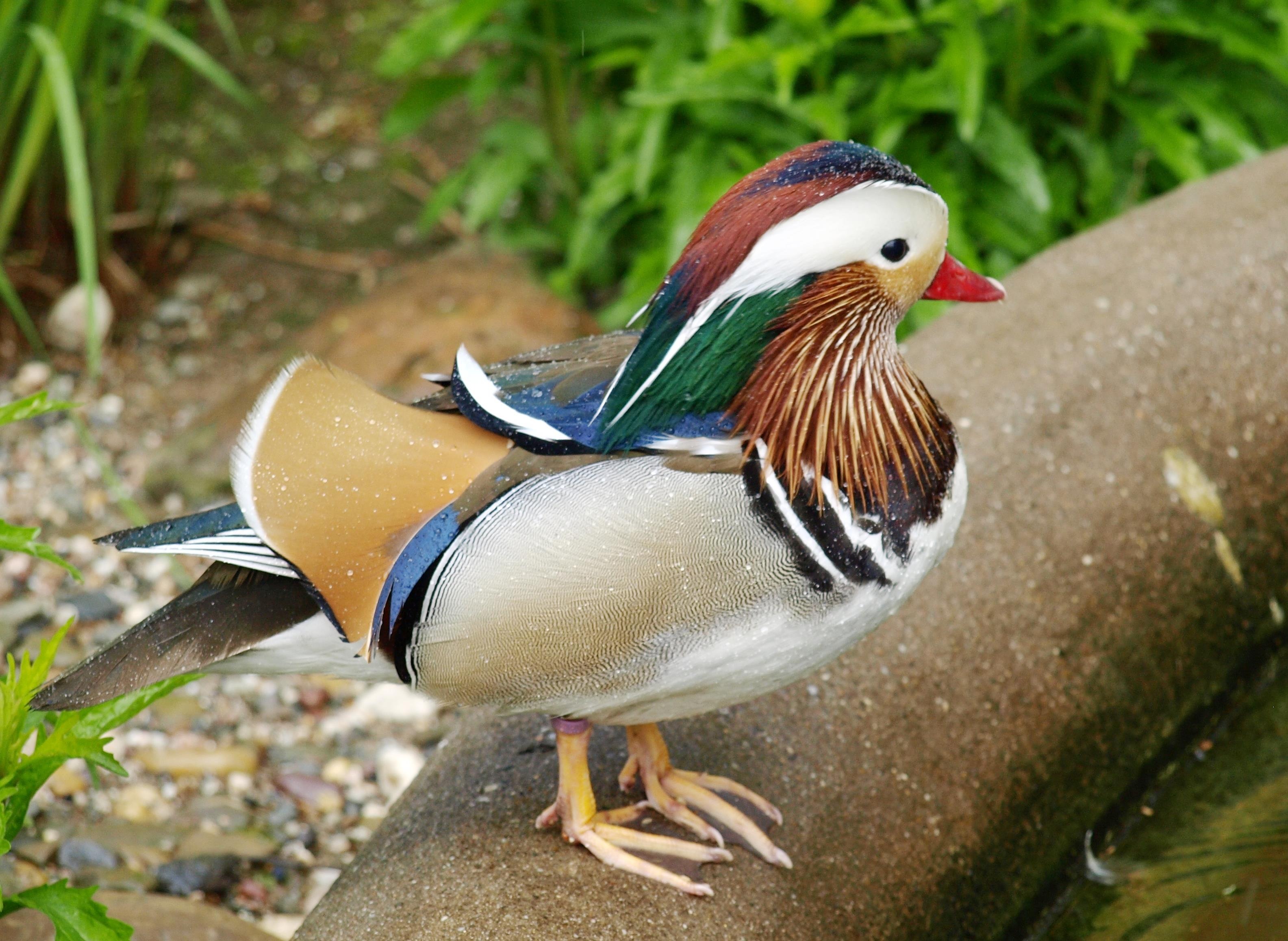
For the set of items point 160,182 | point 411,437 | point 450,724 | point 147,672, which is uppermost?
point 411,437

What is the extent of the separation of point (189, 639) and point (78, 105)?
249 centimetres

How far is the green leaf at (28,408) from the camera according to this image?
1572 mm

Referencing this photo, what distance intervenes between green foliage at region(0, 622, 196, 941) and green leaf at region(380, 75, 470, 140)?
2.46 meters

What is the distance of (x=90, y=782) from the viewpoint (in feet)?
8.39

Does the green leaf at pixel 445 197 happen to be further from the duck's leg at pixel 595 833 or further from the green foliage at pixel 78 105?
the duck's leg at pixel 595 833

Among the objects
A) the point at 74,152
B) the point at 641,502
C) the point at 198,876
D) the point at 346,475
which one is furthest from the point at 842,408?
the point at 74,152

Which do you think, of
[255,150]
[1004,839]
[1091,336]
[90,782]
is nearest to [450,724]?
[90,782]

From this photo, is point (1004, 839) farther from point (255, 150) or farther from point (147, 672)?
point (255, 150)

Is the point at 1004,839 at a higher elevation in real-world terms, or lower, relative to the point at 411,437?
lower

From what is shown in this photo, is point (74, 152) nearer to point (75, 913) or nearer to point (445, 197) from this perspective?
point (445, 197)

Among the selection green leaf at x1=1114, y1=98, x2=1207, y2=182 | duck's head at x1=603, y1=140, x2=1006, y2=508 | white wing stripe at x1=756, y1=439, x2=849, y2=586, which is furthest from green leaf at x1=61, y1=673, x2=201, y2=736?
green leaf at x1=1114, y1=98, x2=1207, y2=182

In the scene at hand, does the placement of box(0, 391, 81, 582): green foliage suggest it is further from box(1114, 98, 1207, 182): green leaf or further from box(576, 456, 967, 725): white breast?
box(1114, 98, 1207, 182): green leaf

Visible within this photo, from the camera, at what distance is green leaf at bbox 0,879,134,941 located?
152cm

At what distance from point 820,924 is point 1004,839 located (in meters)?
0.39
